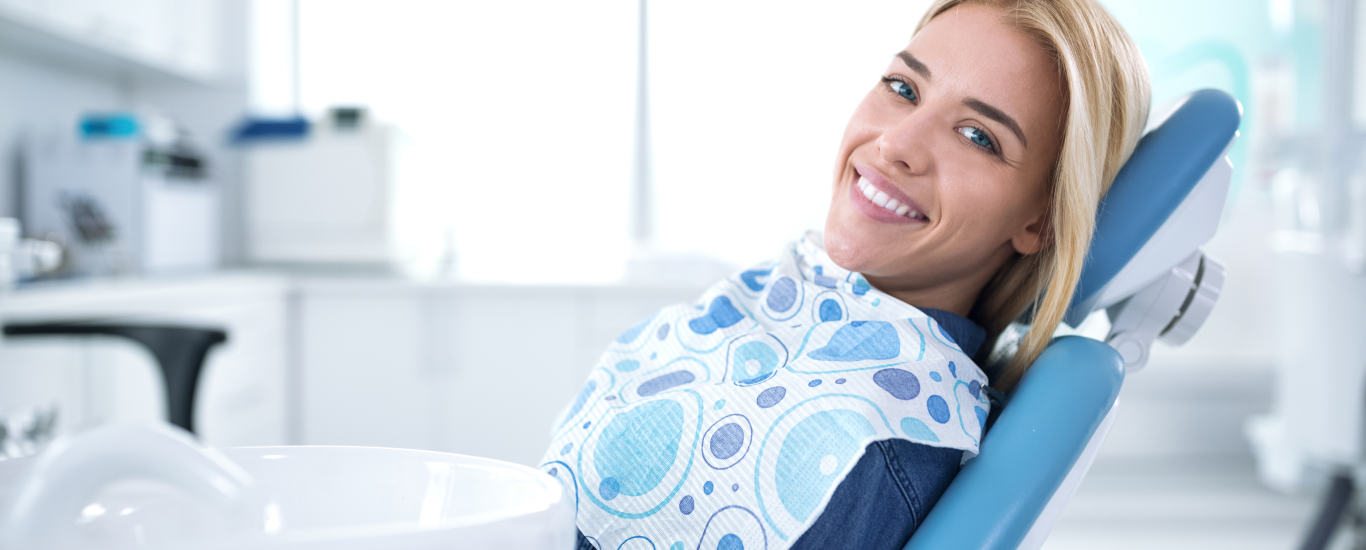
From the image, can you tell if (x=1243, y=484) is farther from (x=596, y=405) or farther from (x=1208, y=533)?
(x=596, y=405)

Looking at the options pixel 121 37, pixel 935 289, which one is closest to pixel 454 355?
pixel 121 37

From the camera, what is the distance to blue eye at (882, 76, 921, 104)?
2.66 ft

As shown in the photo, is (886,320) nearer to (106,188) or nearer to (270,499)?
(270,499)

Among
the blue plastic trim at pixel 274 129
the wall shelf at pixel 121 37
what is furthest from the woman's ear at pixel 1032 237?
the blue plastic trim at pixel 274 129

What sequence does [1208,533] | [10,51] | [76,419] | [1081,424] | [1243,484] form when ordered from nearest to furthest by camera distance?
[1081,424]
[76,419]
[10,51]
[1208,533]
[1243,484]

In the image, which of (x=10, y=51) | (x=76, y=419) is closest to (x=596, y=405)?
(x=76, y=419)

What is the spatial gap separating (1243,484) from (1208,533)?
1.83 feet

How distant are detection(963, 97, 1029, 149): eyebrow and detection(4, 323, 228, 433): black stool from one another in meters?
1.19

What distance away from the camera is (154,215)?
2.36m

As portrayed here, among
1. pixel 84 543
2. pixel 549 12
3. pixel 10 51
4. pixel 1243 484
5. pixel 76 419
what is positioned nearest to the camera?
pixel 84 543

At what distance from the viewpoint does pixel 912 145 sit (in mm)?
754

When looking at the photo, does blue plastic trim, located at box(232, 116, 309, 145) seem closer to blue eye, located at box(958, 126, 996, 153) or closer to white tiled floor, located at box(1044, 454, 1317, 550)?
blue eye, located at box(958, 126, 996, 153)

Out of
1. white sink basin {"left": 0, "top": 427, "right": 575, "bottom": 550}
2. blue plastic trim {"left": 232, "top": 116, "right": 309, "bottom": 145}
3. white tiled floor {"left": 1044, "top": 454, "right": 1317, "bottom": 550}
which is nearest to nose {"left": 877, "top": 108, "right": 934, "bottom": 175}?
white sink basin {"left": 0, "top": 427, "right": 575, "bottom": 550}

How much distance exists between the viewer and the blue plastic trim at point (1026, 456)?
24.0 inches
